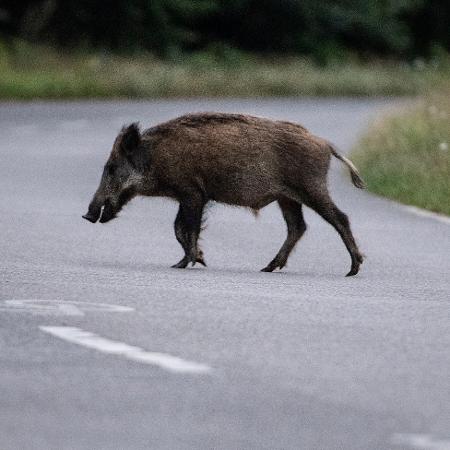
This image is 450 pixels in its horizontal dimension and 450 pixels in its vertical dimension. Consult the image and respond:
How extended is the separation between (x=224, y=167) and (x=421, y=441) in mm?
7170

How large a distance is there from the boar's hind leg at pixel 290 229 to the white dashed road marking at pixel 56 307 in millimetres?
3410

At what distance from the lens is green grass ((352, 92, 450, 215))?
20.4 metres

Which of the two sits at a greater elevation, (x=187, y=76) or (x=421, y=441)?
(x=187, y=76)

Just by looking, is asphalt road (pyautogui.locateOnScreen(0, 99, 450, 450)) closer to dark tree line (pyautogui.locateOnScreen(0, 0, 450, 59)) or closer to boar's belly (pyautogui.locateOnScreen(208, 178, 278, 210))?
boar's belly (pyautogui.locateOnScreen(208, 178, 278, 210))

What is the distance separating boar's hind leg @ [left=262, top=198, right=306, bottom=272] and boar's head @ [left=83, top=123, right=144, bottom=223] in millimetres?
1026

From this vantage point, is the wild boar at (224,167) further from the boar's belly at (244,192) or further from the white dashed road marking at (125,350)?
the white dashed road marking at (125,350)

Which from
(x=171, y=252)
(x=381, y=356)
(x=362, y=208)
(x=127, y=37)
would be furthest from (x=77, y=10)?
(x=381, y=356)

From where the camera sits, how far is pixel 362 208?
2000 cm

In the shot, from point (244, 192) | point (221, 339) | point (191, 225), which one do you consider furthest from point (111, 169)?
point (221, 339)

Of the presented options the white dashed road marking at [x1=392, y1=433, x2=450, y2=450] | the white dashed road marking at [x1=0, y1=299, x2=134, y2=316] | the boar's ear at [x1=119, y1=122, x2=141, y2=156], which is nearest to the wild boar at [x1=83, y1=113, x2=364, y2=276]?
the boar's ear at [x1=119, y1=122, x2=141, y2=156]

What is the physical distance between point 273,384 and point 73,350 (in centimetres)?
117

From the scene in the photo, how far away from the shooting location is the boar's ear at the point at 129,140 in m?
13.7

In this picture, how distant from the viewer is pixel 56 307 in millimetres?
10203

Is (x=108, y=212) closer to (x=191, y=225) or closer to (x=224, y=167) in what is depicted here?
(x=191, y=225)
